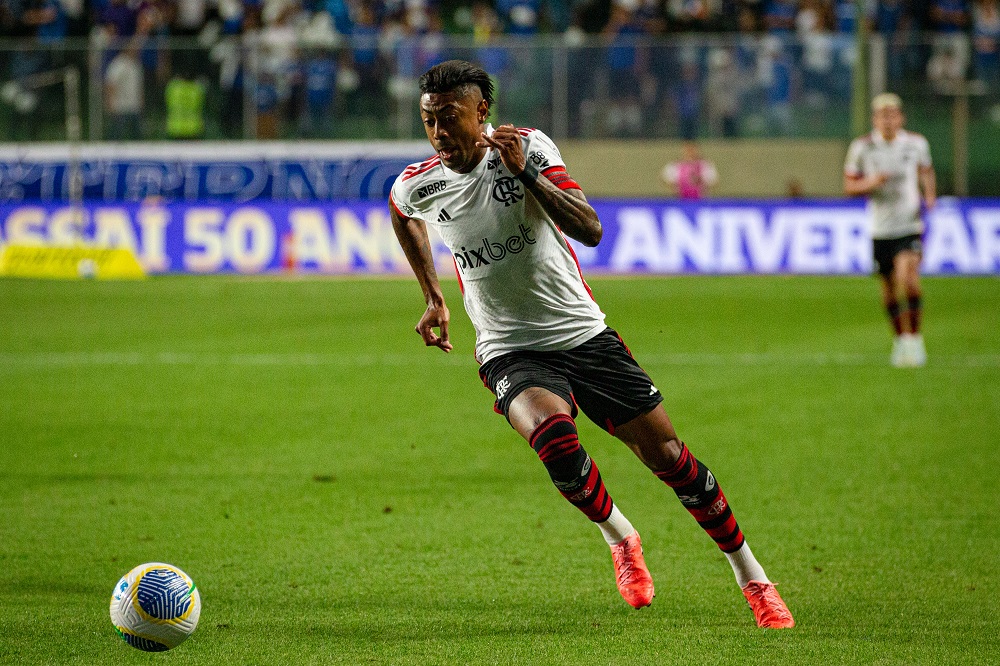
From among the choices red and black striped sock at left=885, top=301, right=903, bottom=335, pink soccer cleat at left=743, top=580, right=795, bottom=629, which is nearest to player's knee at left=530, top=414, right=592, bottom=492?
pink soccer cleat at left=743, top=580, right=795, bottom=629

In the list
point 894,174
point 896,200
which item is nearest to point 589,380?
point 896,200

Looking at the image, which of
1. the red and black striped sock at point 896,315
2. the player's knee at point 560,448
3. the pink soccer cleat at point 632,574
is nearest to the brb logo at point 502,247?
the player's knee at point 560,448

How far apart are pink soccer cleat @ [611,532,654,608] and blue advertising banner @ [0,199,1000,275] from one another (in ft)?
51.4

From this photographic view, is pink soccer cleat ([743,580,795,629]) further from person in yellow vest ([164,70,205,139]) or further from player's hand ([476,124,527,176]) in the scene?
person in yellow vest ([164,70,205,139])

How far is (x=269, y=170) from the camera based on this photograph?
25.3m

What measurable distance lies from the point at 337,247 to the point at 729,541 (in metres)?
17.6

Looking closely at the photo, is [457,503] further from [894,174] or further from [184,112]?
[184,112]

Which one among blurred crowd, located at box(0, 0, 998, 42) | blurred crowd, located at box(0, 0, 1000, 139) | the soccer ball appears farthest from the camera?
blurred crowd, located at box(0, 0, 998, 42)

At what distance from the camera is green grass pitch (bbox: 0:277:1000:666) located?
4.95 m

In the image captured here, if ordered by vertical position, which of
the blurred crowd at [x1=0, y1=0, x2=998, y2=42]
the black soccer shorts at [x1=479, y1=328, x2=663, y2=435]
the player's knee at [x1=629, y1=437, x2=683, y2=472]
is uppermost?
the blurred crowd at [x1=0, y1=0, x2=998, y2=42]

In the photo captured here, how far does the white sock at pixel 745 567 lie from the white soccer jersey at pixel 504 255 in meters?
1.02

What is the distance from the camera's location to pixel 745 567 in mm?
5191

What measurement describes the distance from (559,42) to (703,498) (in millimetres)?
20815

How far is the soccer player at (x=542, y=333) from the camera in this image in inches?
197
